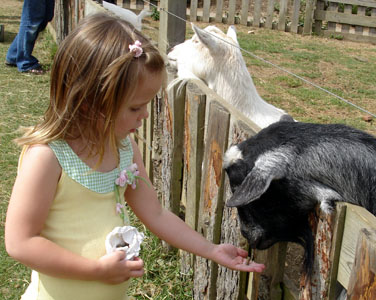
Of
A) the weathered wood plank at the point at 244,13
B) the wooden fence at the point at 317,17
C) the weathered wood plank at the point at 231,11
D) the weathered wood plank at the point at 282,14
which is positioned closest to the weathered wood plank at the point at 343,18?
the wooden fence at the point at 317,17

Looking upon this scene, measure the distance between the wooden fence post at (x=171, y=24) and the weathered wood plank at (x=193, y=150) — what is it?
1.00m

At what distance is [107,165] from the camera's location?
1.92 meters

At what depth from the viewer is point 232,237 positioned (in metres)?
2.54

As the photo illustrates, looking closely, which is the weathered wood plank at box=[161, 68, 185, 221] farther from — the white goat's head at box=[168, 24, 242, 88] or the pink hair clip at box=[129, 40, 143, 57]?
the pink hair clip at box=[129, 40, 143, 57]

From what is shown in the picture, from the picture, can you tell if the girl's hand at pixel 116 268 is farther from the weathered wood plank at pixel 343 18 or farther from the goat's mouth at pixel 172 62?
the weathered wood plank at pixel 343 18

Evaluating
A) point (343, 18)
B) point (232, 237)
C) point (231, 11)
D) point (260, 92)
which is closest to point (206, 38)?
point (232, 237)

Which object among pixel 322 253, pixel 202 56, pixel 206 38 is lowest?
pixel 322 253

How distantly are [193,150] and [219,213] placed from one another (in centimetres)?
52

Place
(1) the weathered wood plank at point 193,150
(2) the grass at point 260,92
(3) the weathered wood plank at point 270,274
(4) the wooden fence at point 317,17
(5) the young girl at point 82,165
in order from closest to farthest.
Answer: (5) the young girl at point 82,165, (3) the weathered wood plank at point 270,274, (1) the weathered wood plank at point 193,150, (2) the grass at point 260,92, (4) the wooden fence at point 317,17

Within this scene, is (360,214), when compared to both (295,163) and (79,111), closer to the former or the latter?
(295,163)

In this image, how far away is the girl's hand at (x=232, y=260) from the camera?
211cm

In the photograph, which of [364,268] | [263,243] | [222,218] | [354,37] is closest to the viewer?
[364,268]

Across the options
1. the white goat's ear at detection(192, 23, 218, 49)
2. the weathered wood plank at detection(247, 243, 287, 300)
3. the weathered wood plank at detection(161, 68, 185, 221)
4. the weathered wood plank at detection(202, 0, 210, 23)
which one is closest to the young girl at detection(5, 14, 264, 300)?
the weathered wood plank at detection(247, 243, 287, 300)

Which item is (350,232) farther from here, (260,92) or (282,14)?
(282,14)
